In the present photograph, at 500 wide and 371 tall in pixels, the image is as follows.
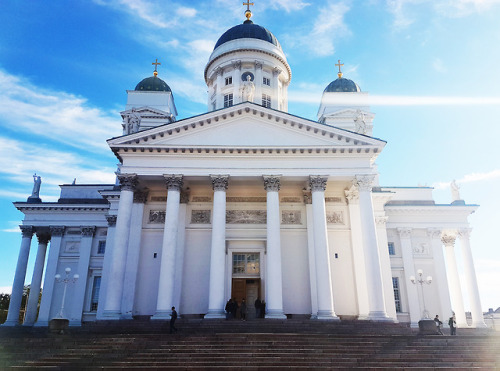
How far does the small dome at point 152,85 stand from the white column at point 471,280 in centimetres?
2620

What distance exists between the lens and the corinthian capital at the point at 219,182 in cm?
2105

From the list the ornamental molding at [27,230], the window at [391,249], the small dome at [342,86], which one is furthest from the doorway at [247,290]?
the small dome at [342,86]

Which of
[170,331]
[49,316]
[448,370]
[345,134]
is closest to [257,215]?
[345,134]

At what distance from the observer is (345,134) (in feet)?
70.5

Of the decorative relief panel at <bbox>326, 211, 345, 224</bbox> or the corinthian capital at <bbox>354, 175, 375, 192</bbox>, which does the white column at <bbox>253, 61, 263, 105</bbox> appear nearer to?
the decorative relief panel at <bbox>326, 211, 345, 224</bbox>

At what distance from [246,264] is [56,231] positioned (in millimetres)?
15970

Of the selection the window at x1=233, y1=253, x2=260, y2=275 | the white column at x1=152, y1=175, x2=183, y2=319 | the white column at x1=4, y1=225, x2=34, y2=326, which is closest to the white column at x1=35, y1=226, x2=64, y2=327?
the white column at x1=4, y1=225, x2=34, y2=326

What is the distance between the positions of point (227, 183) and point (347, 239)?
26.1ft

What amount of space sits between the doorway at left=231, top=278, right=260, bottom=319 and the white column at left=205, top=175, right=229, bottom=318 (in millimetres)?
3617

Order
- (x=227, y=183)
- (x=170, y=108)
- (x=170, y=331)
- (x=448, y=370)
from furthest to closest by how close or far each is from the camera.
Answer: (x=170, y=108) → (x=227, y=183) → (x=170, y=331) → (x=448, y=370)

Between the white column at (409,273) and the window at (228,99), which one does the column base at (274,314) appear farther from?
the window at (228,99)

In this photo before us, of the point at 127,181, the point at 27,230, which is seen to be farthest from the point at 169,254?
the point at 27,230

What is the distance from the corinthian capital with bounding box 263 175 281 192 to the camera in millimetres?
21109

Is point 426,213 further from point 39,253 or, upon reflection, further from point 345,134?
point 39,253
